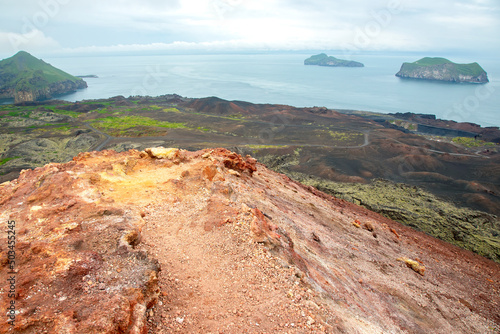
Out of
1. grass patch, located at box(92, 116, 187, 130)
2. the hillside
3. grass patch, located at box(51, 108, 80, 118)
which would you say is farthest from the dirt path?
grass patch, located at box(51, 108, 80, 118)

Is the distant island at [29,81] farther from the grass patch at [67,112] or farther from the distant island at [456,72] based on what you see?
the distant island at [456,72]

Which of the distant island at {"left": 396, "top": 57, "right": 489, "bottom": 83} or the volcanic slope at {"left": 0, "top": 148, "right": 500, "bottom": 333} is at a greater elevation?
the distant island at {"left": 396, "top": 57, "right": 489, "bottom": 83}

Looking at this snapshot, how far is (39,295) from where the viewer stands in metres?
6.48

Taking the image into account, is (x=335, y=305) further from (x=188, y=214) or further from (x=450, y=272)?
(x=450, y=272)

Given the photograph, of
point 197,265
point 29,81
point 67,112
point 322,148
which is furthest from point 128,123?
point 29,81

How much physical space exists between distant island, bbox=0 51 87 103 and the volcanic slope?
14629cm

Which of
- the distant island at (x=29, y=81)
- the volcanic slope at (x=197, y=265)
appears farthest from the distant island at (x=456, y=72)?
the distant island at (x=29, y=81)

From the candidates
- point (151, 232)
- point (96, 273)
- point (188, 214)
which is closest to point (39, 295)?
point (96, 273)

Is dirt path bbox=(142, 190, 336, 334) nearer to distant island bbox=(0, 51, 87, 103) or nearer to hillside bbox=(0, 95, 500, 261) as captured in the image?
hillside bbox=(0, 95, 500, 261)

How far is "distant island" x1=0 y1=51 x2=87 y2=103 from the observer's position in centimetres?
12812

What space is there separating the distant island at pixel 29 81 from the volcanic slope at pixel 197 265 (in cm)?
14629

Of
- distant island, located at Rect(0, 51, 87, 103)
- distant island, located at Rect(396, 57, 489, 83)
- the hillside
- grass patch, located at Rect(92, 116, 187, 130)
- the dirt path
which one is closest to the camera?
the dirt path

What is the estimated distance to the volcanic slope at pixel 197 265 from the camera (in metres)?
6.95

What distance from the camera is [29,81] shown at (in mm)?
133125
